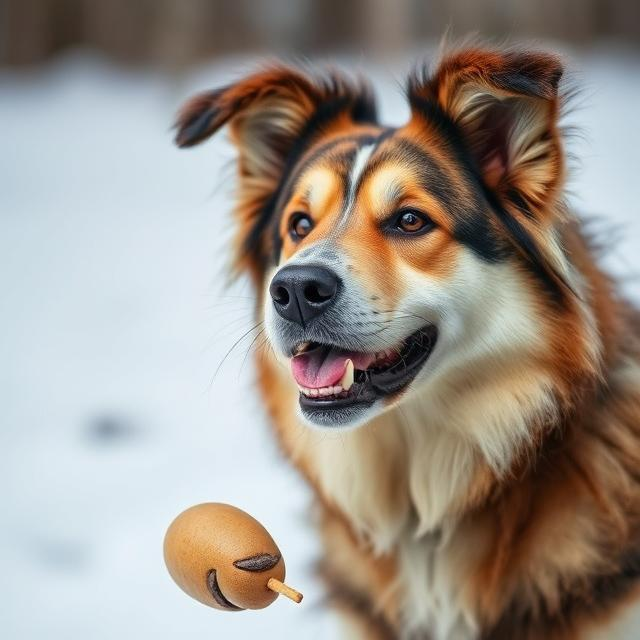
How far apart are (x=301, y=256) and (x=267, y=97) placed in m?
0.70

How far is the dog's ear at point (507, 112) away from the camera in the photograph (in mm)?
2016

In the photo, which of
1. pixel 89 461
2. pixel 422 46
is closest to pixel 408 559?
pixel 89 461

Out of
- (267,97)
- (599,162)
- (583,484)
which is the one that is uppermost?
(267,97)

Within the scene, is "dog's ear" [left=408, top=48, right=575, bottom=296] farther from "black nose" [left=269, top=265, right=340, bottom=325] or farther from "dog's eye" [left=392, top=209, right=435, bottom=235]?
"black nose" [left=269, top=265, right=340, bottom=325]

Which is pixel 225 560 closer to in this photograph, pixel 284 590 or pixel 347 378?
pixel 284 590

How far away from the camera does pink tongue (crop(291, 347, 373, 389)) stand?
6.93 feet

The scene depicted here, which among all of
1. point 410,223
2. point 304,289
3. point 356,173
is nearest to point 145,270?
point 356,173

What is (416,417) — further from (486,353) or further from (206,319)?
(206,319)

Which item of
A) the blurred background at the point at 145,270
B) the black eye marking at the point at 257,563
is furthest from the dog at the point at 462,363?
the black eye marking at the point at 257,563

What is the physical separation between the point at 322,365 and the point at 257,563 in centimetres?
48

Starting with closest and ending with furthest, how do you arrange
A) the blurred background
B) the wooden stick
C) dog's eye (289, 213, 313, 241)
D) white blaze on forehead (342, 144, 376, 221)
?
the wooden stick, white blaze on forehead (342, 144, 376, 221), dog's eye (289, 213, 313, 241), the blurred background

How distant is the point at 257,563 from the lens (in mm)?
1904

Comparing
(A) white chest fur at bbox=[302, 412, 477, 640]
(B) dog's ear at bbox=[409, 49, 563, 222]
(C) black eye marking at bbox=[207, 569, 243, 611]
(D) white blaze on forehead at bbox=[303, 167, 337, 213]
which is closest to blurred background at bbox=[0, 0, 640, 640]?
(B) dog's ear at bbox=[409, 49, 563, 222]

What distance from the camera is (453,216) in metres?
2.20
